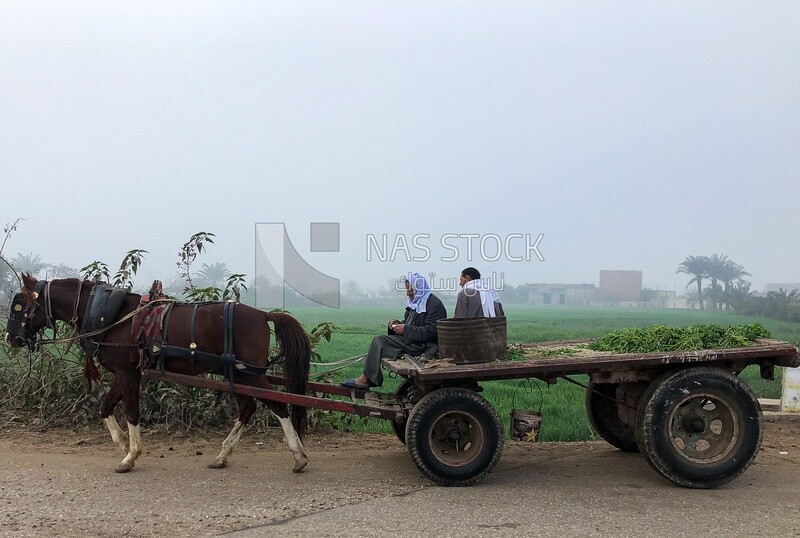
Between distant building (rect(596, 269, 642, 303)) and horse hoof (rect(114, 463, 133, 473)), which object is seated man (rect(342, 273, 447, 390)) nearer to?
horse hoof (rect(114, 463, 133, 473))

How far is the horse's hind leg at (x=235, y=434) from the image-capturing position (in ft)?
20.5

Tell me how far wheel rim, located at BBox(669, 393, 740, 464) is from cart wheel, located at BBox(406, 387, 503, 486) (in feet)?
5.01

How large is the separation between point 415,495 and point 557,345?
2342 millimetres

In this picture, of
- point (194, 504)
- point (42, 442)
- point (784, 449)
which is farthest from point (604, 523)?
point (42, 442)

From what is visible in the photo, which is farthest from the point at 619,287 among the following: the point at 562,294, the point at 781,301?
the point at 781,301

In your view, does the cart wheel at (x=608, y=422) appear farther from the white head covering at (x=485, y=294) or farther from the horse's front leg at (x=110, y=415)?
the horse's front leg at (x=110, y=415)

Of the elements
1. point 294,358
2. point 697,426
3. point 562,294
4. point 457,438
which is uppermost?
point 562,294

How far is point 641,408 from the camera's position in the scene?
561cm

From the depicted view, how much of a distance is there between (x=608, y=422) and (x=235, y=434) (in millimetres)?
3783

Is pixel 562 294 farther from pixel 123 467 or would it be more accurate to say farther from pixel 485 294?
pixel 123 467

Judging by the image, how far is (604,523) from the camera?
15.3ft

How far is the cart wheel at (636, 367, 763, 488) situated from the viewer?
18.0ft

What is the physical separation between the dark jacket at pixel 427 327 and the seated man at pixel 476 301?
207 mm

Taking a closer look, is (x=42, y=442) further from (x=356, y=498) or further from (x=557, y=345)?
(x=557, y=345)
